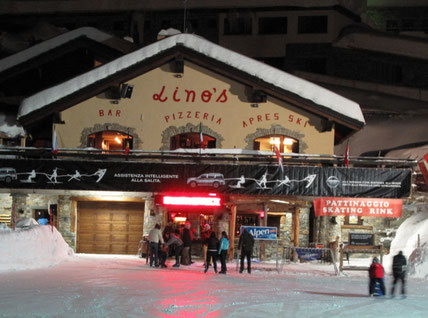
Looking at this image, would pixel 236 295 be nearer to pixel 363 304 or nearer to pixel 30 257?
pixel 363 304

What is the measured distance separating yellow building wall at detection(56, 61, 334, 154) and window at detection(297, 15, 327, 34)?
16.1 meters

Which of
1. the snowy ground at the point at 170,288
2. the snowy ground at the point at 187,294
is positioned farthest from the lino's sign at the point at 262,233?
the snowy ground at the point at 187,294

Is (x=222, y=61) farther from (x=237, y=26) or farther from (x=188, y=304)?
(x=237, y=26)

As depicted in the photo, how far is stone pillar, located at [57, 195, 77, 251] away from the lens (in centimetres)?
2470

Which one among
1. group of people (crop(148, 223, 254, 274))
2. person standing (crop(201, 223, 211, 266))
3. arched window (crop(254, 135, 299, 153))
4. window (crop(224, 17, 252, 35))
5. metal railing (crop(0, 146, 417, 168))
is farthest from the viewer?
window (crop(224, 17, 252, 35))

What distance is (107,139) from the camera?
2483 centimetres

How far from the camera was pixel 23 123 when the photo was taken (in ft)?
77.5

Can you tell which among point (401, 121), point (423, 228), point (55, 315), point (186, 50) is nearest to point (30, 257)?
point (55, 315)

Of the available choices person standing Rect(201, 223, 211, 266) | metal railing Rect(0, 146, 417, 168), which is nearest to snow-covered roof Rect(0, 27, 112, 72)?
metal railing Rect(0, 146, 417, 168)

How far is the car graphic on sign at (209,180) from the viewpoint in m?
21.2

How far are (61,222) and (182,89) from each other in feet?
26.2

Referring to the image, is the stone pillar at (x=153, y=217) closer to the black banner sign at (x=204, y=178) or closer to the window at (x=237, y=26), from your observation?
the black banner sign at (x=204, y=178)

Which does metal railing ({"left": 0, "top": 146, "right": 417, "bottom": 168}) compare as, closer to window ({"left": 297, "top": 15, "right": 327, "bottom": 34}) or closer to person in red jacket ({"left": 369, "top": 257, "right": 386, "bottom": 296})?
person in red jacket ({"left": 369, "top": 257, "right": 386, "bottom": 296})

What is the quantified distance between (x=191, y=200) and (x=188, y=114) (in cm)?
372
